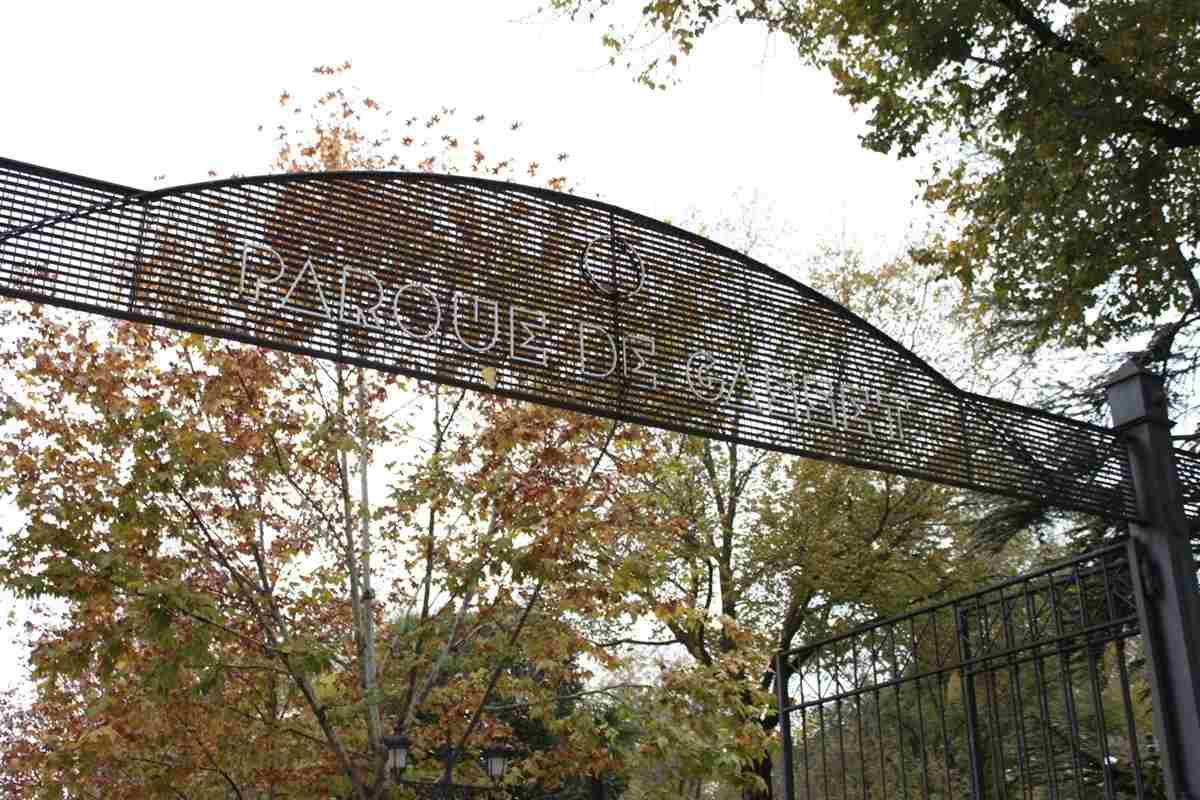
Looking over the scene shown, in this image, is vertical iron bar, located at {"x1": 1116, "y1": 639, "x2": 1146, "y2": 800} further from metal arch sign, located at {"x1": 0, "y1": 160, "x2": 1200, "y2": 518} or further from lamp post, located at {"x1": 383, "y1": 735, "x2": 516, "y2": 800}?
lamp post, located at {"x1": 383, "y1": 735, "x2": 516, "y2": 800}

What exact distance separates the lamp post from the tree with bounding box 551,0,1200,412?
5693mm

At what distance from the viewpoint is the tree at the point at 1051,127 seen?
797 cm

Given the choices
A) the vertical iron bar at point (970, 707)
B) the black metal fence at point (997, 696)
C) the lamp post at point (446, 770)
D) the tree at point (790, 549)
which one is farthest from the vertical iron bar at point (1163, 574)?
the tree at point (790, 549)

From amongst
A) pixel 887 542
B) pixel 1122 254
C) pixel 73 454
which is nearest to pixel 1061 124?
pixel 1122 254

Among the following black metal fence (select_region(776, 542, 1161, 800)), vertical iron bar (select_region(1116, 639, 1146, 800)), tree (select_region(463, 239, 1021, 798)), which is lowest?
vertical iron bar (select_region(1116, 639, 1146, 800))

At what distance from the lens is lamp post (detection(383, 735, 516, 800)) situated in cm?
900

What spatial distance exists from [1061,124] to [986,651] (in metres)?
4.02

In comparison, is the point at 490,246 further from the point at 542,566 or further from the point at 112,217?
the point at 542,566

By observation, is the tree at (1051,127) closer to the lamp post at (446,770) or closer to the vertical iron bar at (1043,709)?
the vertical iron bar at (1043,709)

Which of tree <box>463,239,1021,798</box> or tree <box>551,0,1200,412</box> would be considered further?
tree <box>463,239,1021,798</box>

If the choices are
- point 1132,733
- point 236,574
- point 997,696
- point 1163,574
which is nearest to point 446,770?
point 236,574

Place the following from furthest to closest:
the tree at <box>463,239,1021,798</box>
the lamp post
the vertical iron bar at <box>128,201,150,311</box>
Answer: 1. the tree at <box>463,239,1021,798</box>
2. the lamp post
3. the vertical iron bar at <box>128,201,150,311</box>

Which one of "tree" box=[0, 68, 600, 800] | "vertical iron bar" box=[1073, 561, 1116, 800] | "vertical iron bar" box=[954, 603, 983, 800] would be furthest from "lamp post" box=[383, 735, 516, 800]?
"vertical iron bar" box=[1073, 561, 1116, 800]

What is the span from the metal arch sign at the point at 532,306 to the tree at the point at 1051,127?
2.62 meters
